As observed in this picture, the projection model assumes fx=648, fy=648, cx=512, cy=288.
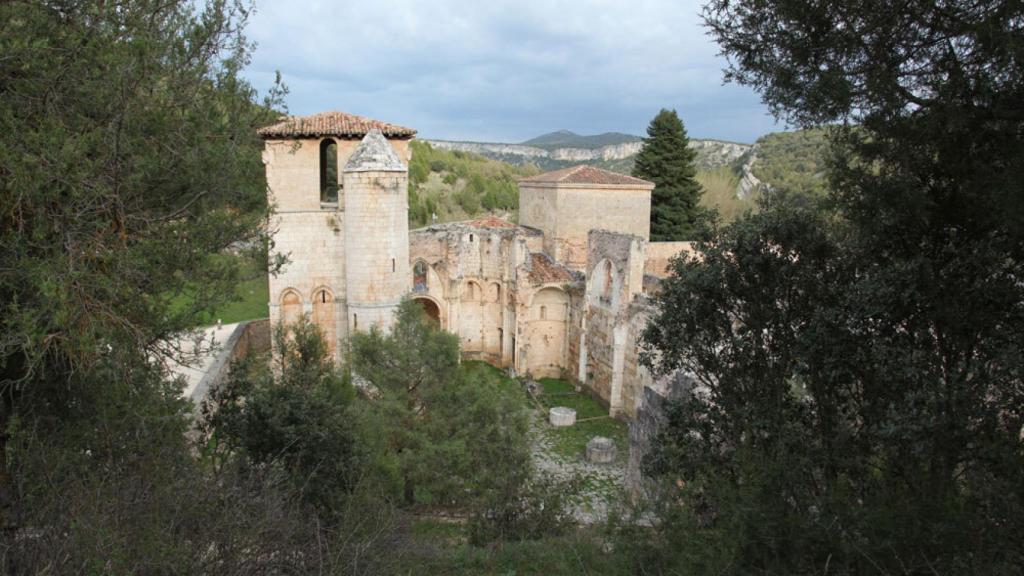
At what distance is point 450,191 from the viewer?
4353 centimetres

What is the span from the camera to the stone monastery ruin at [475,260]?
1343 cm

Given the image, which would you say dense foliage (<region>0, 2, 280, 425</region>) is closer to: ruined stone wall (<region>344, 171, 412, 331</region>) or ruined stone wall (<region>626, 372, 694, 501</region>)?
ruined stone wall (<region>626, 372, 694, 501</region>)

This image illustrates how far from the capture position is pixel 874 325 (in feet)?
15.9

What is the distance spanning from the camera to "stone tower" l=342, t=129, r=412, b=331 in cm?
1318

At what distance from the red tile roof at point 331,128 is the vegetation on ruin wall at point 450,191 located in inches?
765

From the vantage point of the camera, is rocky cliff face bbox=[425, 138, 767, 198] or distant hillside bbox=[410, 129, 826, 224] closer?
distant hillside bbox=[410, 129, 826, 224]

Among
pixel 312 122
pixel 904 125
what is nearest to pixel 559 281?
pixel 312 122

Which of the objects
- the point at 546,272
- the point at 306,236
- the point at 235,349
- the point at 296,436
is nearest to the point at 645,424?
the point at 296,436

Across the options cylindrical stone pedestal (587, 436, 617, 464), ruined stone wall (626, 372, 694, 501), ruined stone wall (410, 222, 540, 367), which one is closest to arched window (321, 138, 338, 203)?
ruined stone wall (410, 222, 540, 367)

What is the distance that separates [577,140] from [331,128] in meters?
86.8

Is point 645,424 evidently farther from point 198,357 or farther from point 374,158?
point 374,158

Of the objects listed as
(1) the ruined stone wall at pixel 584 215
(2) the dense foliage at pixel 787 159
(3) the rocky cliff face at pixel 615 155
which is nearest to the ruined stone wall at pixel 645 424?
(1) the ruined stone wall at pixel 584 215

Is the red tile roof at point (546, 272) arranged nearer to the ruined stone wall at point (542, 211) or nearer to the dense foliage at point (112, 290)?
the ruined stone wall at point (542, 211)

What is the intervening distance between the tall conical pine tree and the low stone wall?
16.2 metres
